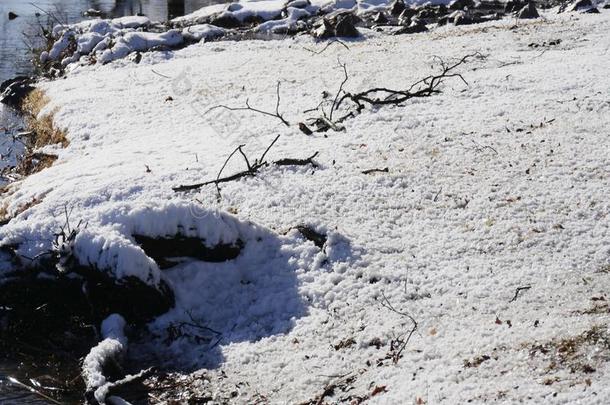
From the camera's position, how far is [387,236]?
794cm

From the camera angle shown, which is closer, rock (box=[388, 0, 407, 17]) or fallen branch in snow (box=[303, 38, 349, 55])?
fallen branch in snow (box=[303, 38, 349, 55])

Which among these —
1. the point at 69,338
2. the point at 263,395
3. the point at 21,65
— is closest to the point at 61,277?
the point at 69,338

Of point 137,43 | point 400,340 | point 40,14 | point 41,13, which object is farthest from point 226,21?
point 400,340

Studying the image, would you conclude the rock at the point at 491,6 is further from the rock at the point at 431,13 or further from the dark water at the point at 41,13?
the dark water at the point at 41,13

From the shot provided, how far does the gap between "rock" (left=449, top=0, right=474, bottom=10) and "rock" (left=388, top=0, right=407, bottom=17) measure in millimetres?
1890

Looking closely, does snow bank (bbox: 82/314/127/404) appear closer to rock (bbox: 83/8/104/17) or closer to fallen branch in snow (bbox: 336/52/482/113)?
fallen branch in snow (bbox: 336/52/482/113)

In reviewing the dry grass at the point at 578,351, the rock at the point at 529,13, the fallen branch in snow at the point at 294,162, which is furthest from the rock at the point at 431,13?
the dry grass at the point at 578,351


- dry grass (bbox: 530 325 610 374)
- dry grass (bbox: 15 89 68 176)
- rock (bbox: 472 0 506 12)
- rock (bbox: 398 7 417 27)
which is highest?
rock (bbox: 472 0 506 12)

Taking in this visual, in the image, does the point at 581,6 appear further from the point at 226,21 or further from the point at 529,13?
the point at 226,21

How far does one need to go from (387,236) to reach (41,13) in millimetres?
29433

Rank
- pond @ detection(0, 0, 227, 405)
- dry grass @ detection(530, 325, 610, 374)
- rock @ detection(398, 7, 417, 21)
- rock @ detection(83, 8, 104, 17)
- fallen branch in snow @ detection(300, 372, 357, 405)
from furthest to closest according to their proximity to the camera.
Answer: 1. rock @ detection(83, 8, 104, 17)
2. rock @ detection(398, 7, 417, 21)
3. pond @ detection(0, 0, 227, 405)
4. fallen branch in snow @ detection(300, 372, 357, 405)
5. dry grass @ detection(530, 325, 610, 374)

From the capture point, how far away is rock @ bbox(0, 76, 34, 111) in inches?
757

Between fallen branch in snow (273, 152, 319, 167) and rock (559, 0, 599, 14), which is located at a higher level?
rock (559, 0, 599, 14)

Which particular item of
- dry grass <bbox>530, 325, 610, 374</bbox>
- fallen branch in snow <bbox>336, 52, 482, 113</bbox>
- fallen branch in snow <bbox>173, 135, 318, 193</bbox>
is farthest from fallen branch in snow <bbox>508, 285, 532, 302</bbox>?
fallen branch in snow <bbox>336, 52, 482, 113</bbox>
